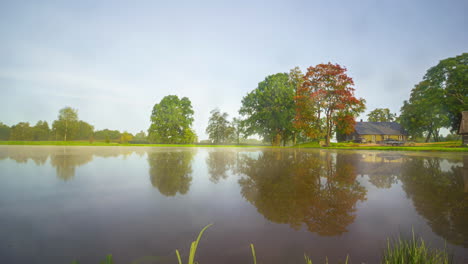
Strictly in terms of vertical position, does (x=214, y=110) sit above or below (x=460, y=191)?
above

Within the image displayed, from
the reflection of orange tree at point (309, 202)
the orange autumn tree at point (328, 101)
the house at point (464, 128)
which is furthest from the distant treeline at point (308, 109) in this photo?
the reflection of orange tree at point (309, 202)

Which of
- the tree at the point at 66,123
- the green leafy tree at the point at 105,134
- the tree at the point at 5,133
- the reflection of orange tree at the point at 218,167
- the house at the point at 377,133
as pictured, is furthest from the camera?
the green leafy tree at the point at 105,134

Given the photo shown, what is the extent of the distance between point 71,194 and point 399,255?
5.09 m

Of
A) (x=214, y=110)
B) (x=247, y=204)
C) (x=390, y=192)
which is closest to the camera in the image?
(x=247, y=204)

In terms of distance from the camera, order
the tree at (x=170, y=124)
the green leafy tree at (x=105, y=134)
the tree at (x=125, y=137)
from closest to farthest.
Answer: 1. the tree at (x=170, y=124)
2. the tree at (x=125, y=137)
3. the green leafy tree at (x=105, y=134)

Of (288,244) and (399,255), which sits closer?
(399,255)

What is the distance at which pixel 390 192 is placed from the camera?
4.14 m

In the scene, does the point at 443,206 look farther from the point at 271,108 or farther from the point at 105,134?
the point at 105,134

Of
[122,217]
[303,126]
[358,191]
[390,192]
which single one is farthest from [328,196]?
[303,126]

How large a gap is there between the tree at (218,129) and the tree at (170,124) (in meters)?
22.3

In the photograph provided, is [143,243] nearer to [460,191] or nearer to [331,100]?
[460,191]

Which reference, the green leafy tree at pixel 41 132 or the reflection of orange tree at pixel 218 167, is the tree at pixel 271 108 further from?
the green leafy tree at pixel 41 132

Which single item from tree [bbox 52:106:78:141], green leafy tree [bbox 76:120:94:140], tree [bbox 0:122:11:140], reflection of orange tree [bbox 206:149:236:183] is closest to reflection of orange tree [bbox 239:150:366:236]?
reflection of orange tree [bbox 206:149:236:183]

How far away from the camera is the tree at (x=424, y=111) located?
3441 centimetres
